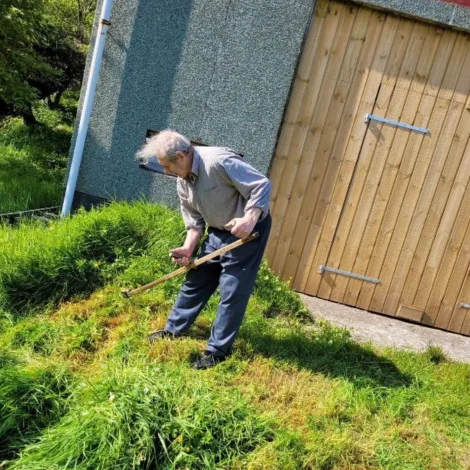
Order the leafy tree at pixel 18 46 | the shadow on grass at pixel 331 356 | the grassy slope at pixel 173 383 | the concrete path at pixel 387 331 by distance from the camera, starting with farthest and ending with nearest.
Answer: the leafy tree at pixel 18 46, the concrete path at pixel 387 331, the shadow on grass at pixel 331 356, the grassy slope at pixel 173 383

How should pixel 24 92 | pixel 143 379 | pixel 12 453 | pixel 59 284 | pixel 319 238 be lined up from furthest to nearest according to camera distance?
pixel 24 92
pixel 319 238
pixel 59 284
pixel 143 379
pixel 12 453

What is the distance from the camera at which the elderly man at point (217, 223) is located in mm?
3066

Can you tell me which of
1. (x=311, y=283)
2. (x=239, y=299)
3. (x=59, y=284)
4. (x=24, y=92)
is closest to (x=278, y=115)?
(x=311, y=283)

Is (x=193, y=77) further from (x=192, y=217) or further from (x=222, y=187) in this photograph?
(x=222, y=187)

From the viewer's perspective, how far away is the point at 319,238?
16.0ft

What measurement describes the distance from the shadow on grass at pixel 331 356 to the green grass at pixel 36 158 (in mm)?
3191

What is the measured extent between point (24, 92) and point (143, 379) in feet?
15.5

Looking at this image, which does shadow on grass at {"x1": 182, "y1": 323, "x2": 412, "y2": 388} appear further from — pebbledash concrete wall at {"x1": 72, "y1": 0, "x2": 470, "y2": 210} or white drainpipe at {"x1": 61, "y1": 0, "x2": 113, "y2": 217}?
white drainpipe at {"x1": 61, "y1": 0, "x2": 113, "y2": 217}

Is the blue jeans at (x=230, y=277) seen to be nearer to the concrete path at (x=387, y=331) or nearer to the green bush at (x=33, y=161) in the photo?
the concrete path at (x=387, y=331)

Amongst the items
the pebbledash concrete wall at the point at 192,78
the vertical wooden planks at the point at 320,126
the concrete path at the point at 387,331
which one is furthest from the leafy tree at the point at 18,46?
the concrete path at the point at 387,331

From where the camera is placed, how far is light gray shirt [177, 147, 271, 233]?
10.1 ft

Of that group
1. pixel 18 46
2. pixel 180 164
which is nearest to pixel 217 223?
pixel 180 164

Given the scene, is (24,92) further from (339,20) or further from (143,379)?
(143,379)

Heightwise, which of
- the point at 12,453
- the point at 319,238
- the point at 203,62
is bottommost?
the point at 12,453
